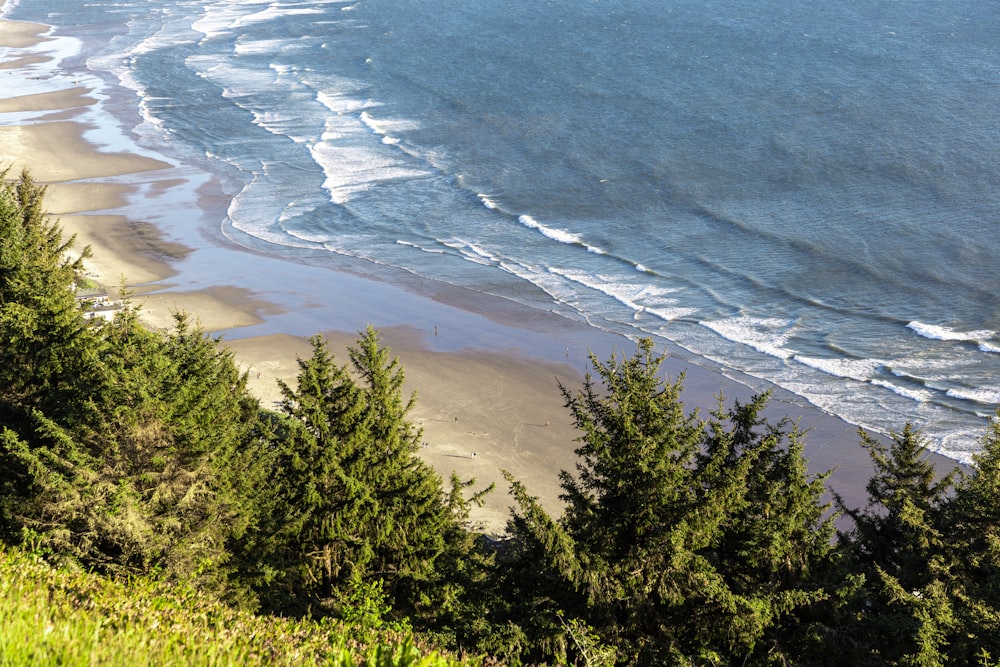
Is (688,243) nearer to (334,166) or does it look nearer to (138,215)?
(334,166)

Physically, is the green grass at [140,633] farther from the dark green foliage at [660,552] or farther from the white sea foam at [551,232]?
the white sea foam at [551,232]

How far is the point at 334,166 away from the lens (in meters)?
67.4

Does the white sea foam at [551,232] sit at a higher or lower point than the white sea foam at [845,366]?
higher

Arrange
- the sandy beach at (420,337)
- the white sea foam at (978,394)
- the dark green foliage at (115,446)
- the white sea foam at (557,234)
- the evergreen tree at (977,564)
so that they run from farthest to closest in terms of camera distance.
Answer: the white sea foam at (557,234) < the white sea foam at (978,394) < the sandy beach at (420,337) < the dark green foliage at (115,446) < the evergreen tree at (977,564)

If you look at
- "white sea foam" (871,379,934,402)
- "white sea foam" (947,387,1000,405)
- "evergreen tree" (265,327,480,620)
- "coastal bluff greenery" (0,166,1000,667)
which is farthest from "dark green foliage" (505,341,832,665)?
"white sea foam" (947,387,1000,405)

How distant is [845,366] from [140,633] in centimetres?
3435

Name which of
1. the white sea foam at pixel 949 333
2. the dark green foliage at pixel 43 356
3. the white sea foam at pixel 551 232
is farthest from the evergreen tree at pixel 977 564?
the white sea foam at pixel 551 232

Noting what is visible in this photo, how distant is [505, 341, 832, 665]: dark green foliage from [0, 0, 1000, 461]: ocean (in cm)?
1791

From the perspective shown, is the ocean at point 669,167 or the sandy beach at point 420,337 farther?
the ocean at point 669,167

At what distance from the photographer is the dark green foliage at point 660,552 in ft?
51.7

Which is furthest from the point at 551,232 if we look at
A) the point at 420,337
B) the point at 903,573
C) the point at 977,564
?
the point at 977,564

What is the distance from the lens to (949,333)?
40438mm

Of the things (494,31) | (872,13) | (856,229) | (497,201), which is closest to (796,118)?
(856,229)

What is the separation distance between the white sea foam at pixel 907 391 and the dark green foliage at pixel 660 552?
66.8 feet
